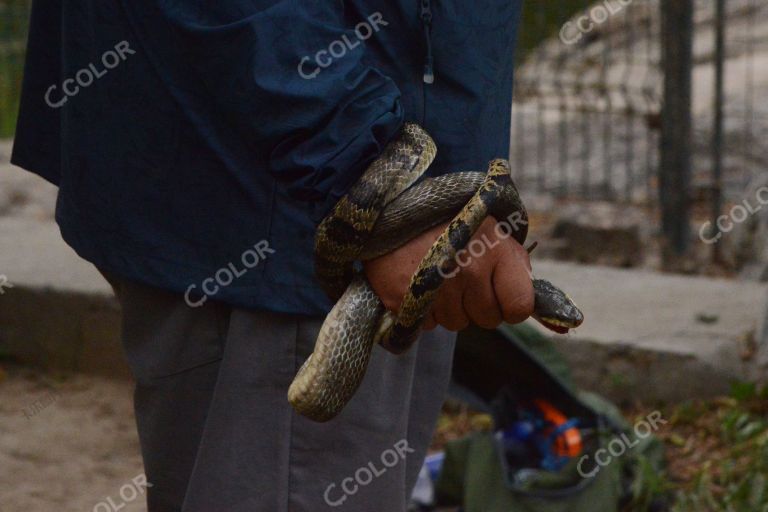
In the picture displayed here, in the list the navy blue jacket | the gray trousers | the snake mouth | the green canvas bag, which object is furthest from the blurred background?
the snake mouth

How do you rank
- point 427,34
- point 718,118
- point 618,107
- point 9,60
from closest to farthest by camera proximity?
1. point 427,34
2. point 718,118
3. point 618,107
4. point 9,60

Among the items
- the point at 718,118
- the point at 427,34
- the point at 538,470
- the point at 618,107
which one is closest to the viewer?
the point at 427,34

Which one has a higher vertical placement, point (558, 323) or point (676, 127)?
point (558, 323)

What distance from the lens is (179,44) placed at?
2014 millimetres

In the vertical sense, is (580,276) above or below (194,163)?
below

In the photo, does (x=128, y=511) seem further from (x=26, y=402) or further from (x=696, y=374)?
(x=696, y=374)

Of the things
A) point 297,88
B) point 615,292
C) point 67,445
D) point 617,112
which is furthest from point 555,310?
point 617,112

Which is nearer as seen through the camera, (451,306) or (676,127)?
(451,306)

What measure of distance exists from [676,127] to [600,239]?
26.2 inches

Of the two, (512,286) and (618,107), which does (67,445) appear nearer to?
(512,286)

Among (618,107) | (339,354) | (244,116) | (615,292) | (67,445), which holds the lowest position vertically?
(67,445)

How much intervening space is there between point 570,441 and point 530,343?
341 millimetres

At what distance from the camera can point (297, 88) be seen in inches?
74.2

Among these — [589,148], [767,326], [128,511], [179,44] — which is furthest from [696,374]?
[589,148]
